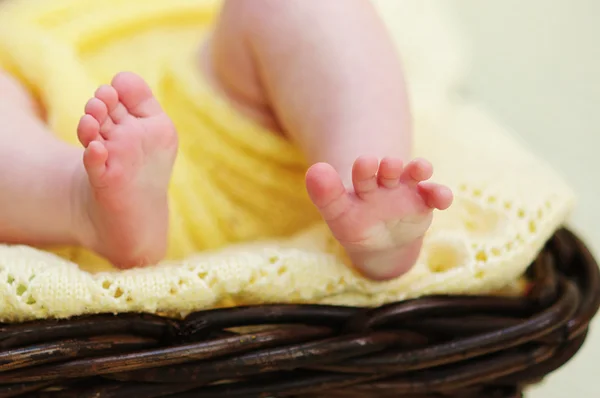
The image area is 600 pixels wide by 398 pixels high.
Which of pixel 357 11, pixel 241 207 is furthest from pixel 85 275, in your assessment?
pixel 357 11

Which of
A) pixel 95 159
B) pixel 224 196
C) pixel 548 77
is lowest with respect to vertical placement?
pixel 548 77

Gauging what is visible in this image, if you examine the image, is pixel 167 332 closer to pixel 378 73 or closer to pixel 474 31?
pixel 378 73

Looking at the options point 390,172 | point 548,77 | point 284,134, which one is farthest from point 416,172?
point 548,77

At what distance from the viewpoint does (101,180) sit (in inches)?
16.2

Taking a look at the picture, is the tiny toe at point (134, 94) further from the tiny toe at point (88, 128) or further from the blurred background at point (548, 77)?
the blurred background at point (548, 77)

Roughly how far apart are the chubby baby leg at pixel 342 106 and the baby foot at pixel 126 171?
0.13 metres

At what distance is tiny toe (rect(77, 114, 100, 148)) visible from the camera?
0.40 m

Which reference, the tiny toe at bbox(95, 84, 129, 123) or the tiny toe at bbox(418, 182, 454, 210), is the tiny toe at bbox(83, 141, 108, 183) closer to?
the tiny toe at bbox(95, 84, 129, 123)

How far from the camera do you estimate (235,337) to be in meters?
0.41

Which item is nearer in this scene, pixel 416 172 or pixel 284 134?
pixel 416 172

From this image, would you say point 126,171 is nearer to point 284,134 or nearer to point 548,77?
point 284,134

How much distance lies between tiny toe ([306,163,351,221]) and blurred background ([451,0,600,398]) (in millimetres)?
572

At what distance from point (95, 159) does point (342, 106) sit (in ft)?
0.66

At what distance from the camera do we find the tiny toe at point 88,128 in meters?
0.40
